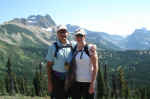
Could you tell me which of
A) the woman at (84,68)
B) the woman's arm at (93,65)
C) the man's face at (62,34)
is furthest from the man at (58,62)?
the woman's arm at (93,65)

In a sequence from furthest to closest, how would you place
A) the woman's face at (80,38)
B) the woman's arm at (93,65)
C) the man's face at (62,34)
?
1. the man's face at (62,34)
2. the woman's face at (80,38)
3. the woman's arm at (93,65)

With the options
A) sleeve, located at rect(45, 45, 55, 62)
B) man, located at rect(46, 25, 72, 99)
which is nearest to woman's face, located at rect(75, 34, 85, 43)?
man, located at rect(46, 25, 72, 99)

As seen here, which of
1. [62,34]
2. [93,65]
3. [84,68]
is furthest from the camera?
[62,34]

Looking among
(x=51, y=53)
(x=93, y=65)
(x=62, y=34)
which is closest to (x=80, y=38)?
(x=62, y=34)

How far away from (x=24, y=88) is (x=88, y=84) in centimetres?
11386

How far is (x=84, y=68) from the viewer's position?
7.96m

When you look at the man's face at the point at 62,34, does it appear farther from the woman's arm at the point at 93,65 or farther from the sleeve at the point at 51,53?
the woman's arm at the point at 93,65

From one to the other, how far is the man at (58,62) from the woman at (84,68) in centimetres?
36

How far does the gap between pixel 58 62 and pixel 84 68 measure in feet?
3.06

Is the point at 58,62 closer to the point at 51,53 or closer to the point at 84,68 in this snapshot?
the point at 51,53

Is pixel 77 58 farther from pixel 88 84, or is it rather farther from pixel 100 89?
pixel 100 89

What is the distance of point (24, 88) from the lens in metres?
117

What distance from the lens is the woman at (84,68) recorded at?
309 inches

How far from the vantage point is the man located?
801cm
